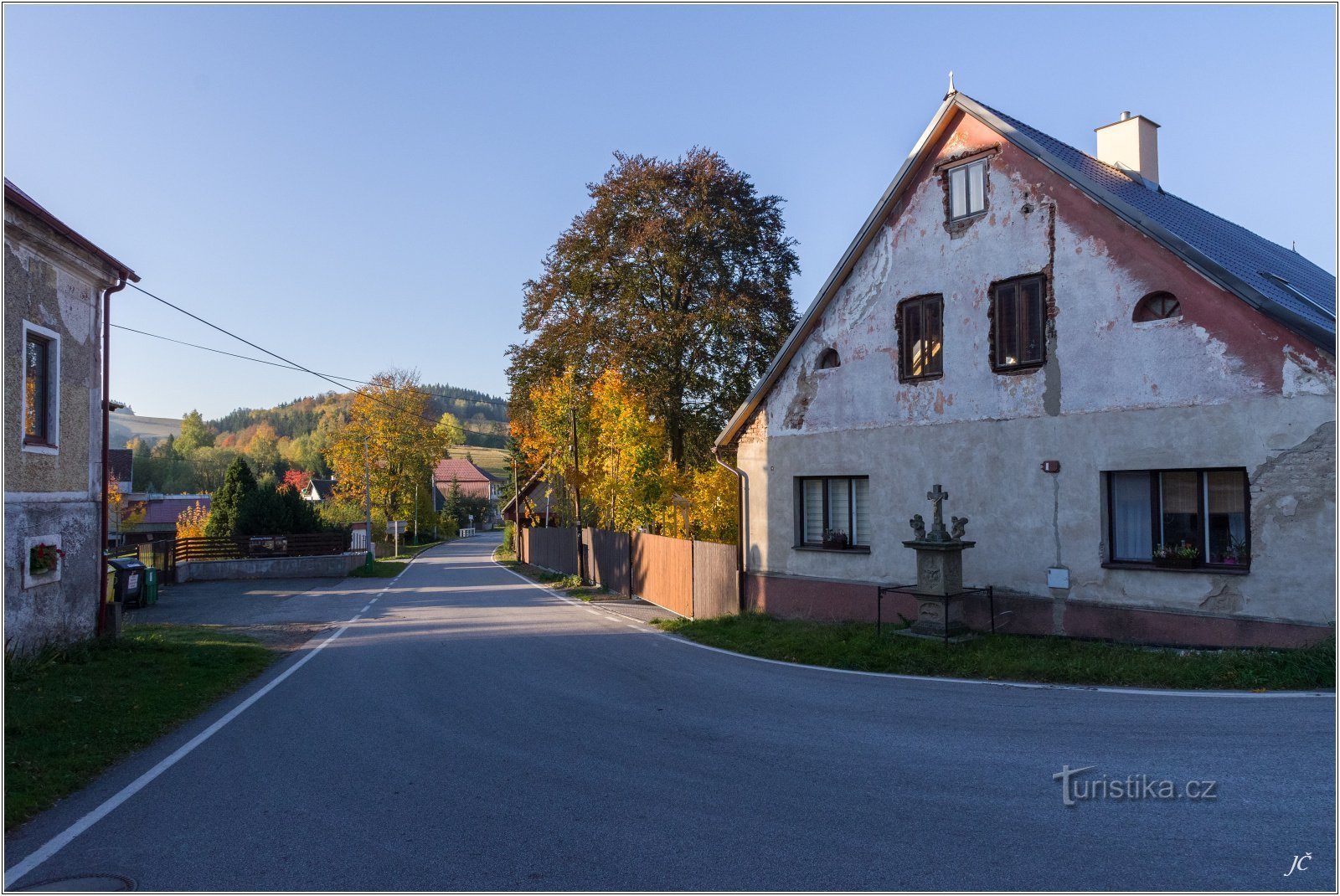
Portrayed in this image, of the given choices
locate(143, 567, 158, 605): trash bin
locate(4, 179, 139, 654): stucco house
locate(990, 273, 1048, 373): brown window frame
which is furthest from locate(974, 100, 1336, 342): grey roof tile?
locate(143, 567, 158, 605): trash bin

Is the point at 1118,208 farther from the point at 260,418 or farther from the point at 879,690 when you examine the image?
the point at 260,418

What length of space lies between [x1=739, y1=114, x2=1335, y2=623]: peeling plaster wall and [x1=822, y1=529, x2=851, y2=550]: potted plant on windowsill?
17 centimetres

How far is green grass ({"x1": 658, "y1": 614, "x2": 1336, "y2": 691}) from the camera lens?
30.6ft

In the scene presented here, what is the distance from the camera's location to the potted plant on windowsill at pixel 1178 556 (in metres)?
11.2

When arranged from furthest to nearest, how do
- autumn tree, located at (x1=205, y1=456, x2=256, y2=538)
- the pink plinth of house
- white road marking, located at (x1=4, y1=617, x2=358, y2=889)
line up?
autumn tree, located at (x1=205, y1=456, x2=256, y2=538), the pink plinth of house, white road marking, located at (x1=4, y1=617, x2=358, y2=889)

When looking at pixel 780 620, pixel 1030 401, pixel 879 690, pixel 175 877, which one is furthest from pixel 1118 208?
pixel 175 877

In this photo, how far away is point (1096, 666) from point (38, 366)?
46.4ft

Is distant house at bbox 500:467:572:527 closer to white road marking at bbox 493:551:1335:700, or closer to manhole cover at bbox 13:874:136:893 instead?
white road marking at bbox 493:551:1335:700

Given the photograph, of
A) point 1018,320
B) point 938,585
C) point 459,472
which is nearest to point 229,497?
point 938,585

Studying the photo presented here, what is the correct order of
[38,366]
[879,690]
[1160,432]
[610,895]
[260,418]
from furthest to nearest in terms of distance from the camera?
[260,418]
[38,366]
[1160,432]
[879,690]
[610,895]

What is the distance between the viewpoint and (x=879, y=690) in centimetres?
1003

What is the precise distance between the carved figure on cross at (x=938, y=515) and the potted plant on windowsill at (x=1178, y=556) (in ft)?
8.74

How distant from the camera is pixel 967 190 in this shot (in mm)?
14062

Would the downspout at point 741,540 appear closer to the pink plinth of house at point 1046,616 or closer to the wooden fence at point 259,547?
the pink plinth of house at point 1046,616
